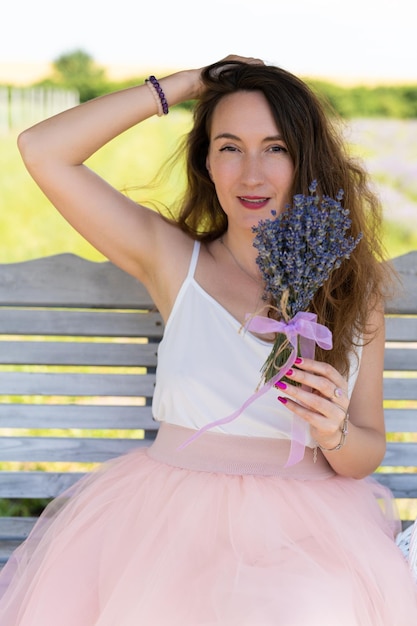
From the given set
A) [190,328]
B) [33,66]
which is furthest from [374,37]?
[190,328]

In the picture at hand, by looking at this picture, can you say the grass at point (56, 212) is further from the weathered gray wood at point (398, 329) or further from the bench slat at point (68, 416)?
the weathered gray wood at point (398, 329)

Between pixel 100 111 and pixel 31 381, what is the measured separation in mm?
841

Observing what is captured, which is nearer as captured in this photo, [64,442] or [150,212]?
[150,212]

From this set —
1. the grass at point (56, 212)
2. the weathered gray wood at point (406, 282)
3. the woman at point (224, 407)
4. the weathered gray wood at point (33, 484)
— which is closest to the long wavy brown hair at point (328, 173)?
the woman at point (224, 407)

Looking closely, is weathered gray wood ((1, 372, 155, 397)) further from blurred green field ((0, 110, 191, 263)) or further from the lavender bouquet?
blurred green field ((0, 110, 191, 263))

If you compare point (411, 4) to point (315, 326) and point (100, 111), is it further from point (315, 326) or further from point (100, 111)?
point (315, 326)

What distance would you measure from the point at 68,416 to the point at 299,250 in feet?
4.22

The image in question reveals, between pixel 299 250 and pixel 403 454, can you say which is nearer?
pixel 299 250

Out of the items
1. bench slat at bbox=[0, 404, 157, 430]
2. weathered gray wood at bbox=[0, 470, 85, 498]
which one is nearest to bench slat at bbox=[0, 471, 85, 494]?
weathered gray wood at bbox=[0, 470, 85, 498]

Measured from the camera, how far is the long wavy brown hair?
2168mm

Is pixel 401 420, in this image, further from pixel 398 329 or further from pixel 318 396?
pixel 318 396

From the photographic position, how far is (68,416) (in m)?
2.61

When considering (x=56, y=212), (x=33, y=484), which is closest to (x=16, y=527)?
(x=33, y=484)

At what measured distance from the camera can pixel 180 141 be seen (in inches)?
101
